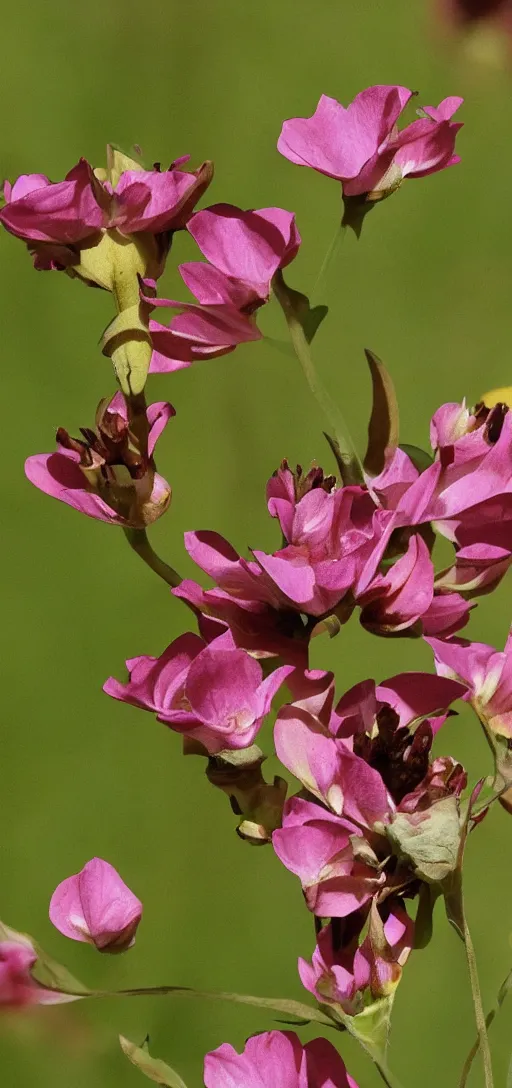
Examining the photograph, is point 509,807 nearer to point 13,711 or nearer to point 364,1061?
point 364,1061

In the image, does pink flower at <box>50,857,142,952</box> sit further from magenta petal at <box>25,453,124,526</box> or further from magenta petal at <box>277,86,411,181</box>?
magenta petal at <box>277,86,411,181</box>

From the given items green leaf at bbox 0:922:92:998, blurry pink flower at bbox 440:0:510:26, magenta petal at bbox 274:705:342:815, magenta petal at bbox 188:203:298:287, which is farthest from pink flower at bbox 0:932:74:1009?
blurry pink flower at bbox 440:0:510:26

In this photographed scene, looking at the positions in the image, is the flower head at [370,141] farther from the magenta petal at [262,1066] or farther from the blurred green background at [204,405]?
the blurred green background at [204,405]

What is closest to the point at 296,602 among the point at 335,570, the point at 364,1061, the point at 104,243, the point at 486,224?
the point at 335,570

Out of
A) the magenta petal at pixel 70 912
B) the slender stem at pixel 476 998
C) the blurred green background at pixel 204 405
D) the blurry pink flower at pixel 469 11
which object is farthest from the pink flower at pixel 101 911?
the blurry pink flower at pixel 469 11

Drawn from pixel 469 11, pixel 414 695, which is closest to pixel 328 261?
pixel 414 695

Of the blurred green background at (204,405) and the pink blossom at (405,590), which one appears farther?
the blurred green background at (204,405)
